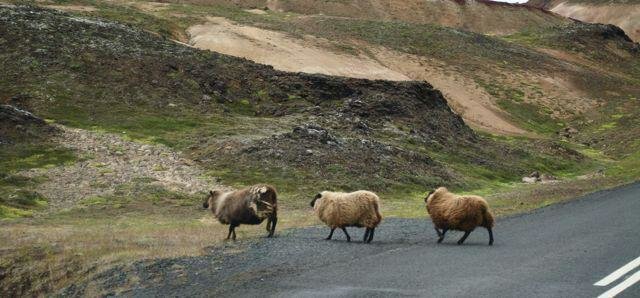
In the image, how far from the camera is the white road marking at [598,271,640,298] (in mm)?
11492

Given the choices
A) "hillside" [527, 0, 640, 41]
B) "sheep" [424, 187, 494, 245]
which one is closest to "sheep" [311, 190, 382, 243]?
"sheep" [424, 187, 494, 245]

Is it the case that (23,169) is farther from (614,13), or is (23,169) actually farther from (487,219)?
(614,13)

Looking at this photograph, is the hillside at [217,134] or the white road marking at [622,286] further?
the hillside at [217,134]

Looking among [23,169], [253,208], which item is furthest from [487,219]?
[23,169]

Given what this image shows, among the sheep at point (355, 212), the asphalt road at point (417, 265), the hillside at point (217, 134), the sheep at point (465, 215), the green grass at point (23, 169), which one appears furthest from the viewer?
the green grass at point (23, 169)

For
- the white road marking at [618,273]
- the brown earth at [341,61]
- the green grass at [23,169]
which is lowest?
the green grass at [23,169]

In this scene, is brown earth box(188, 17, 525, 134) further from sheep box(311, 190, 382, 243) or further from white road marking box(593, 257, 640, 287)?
white road marking box(593, 257, 640, 287)

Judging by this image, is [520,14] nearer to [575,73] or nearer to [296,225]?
[575,73]

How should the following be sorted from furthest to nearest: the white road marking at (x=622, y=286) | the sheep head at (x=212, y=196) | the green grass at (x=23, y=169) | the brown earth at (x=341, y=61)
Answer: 1. the brown earth at (x=341, y=61)
2. the green grass at (x=23, y=169)
3. the sheep head at (x=212, y=196)
4. the white road marking at (x=622, y=286)

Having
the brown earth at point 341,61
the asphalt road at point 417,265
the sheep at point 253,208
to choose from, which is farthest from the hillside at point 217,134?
the asphalt road at point 417,265

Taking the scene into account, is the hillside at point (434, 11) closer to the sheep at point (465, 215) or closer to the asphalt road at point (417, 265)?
the asphalt road at point (417, 265)

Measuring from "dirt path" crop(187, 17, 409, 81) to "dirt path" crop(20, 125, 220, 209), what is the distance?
96.6 ft

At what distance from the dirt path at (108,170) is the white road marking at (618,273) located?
2644cm

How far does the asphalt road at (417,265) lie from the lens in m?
12.6
